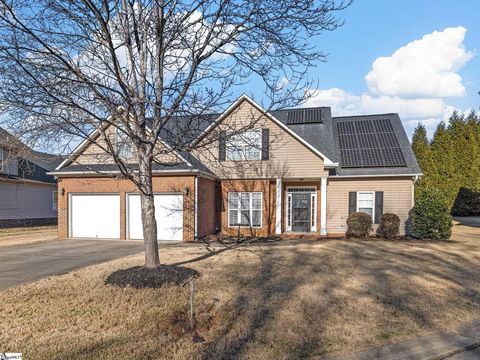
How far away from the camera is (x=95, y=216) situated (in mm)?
16375

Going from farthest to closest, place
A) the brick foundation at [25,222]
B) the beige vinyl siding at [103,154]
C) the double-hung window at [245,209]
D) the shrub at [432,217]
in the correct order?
1. the brick foundation at [25,222]
2. the double-hung window at [245,209]
3. the shrub at [432,217]
4. the beige vinyl siding at [103,154]

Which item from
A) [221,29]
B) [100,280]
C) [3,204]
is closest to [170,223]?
[100,280]

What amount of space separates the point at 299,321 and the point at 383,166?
13.4 metres

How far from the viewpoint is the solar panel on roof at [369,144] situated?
57.1 feet

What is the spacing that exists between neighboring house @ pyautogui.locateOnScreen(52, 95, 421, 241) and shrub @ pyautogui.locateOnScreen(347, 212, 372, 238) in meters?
1.24

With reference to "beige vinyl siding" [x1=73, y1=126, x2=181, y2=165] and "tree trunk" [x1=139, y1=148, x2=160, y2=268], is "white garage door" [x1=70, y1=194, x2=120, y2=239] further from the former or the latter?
"tree trunk" [x1=139, y1=148, x2=160, y2=268]

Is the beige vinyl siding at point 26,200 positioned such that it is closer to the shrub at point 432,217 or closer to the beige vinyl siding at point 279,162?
the beige vinyl siding at point 279,162

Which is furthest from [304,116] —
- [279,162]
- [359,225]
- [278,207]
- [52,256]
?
[52,256]

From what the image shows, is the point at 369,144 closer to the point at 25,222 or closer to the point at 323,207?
the point at 323,207

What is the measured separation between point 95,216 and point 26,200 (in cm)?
1203

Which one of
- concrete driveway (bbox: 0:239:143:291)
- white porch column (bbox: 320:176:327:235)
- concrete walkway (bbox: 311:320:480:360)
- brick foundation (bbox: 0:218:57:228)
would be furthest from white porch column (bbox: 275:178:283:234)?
brick foundation (bbox: 0:218:57:228)

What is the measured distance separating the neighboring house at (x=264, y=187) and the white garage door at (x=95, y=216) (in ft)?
0.14

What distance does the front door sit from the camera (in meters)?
18.2

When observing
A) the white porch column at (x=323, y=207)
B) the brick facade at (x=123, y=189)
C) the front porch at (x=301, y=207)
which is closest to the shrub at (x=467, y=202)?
the front porch at (x=301, y=207)
